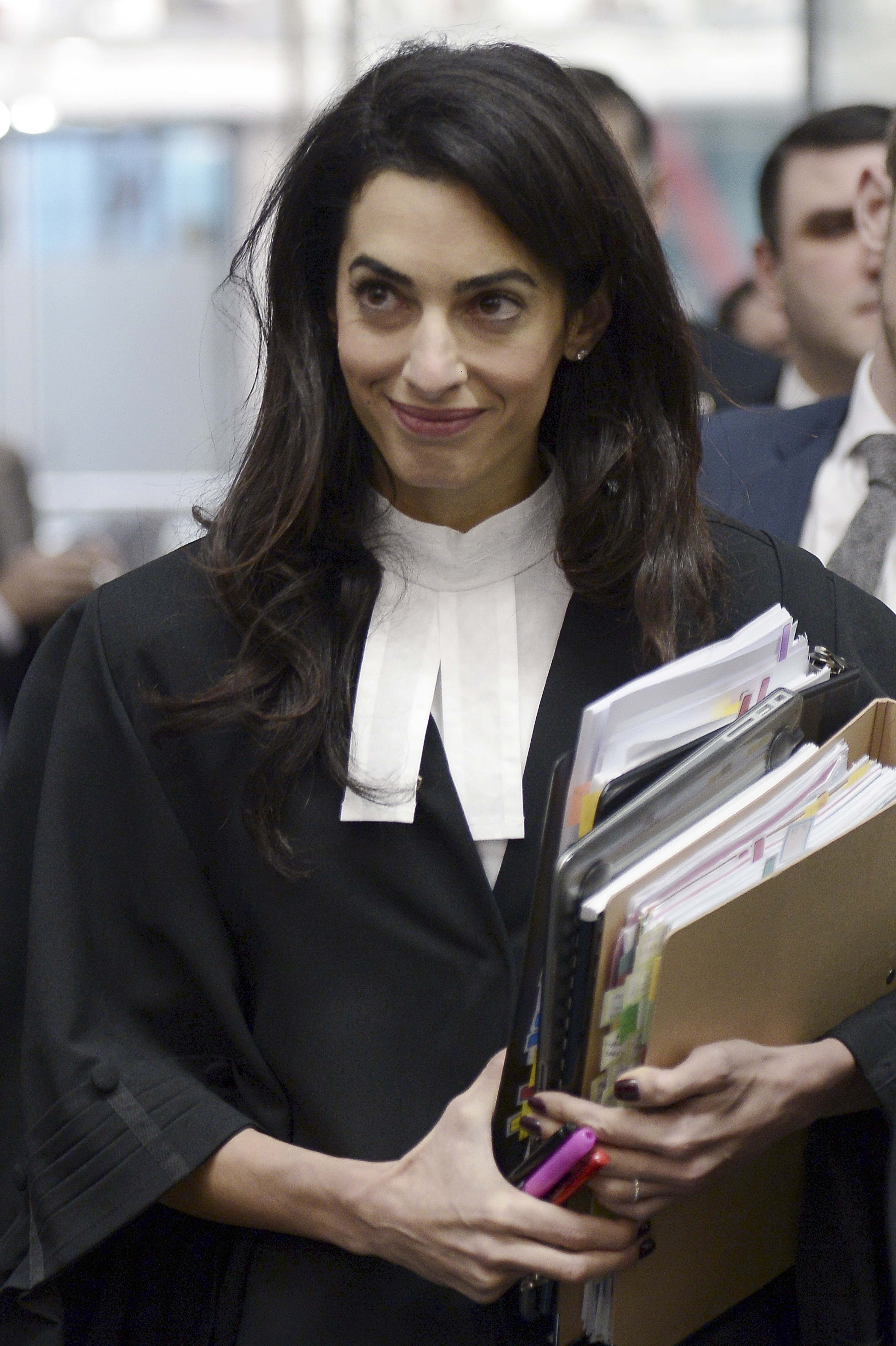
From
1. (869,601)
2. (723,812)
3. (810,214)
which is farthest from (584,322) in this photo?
(810,214)

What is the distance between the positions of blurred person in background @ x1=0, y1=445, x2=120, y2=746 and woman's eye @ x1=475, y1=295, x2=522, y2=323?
1933 mm

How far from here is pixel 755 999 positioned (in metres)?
1.23

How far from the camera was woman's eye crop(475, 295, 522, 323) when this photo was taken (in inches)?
53.1

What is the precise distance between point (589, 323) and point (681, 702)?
436mm

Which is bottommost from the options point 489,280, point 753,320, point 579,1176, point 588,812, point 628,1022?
point 753,320

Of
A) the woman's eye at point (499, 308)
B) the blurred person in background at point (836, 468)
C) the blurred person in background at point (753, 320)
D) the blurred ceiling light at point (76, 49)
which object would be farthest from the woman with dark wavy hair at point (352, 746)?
the blurred ceiling light at point (76, 49)

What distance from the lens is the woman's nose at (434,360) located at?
1315mm

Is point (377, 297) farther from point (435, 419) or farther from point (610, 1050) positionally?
point (610, 1050)

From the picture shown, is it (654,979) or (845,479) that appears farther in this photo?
(845,479)

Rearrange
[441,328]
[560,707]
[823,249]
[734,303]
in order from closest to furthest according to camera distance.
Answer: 1. [441,328]
2. [560,707]
3. [823,249]
4. [734,303]

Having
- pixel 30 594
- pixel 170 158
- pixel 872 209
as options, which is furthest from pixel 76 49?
pixel 872 209

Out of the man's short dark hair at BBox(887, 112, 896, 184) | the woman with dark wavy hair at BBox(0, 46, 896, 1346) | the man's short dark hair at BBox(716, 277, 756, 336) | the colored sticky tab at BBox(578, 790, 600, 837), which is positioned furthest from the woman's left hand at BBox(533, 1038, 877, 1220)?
the man's short dark hair at BBox(716, 277, 756, 336)

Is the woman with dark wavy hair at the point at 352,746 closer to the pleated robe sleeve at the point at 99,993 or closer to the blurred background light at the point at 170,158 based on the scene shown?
the pleated robe sleeve at the point at 99,993

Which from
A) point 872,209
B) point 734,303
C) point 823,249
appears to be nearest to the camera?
point 872,209
